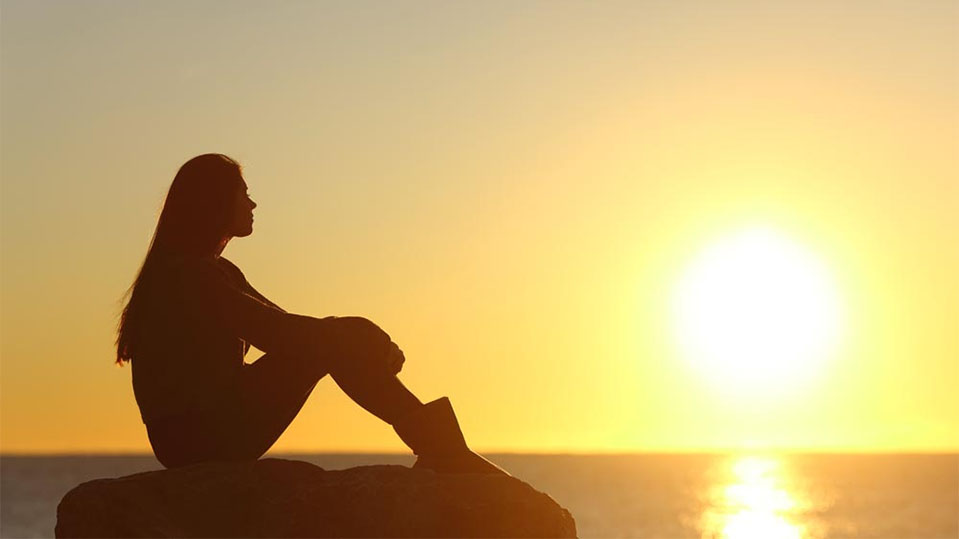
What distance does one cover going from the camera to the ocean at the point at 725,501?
7344 cm

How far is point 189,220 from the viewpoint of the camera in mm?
11508

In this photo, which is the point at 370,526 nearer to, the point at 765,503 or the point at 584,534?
the point at 584,534

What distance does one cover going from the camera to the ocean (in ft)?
241

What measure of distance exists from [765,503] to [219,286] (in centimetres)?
10468

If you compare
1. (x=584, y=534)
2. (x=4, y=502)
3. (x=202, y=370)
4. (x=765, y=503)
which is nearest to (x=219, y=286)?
(x=202, y=370)

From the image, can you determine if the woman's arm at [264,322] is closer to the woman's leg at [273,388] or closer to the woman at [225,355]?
the woman at [225,355]

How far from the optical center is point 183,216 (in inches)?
453

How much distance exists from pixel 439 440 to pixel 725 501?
4142 inches

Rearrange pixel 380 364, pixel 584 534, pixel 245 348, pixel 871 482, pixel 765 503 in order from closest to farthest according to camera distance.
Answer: pixel 380 364 < pixel 245 348 < pixel 584 534 < pixel 765 503 < pixel 871 482

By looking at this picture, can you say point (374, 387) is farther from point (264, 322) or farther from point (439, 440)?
point (264, 322)

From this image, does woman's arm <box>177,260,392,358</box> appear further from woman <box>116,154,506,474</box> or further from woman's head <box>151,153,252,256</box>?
Result: woman's head <box>151,153,252,256</box>

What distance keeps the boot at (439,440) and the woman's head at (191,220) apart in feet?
5.56

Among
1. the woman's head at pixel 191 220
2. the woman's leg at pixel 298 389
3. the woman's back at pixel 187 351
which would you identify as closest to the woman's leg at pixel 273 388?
the woman's leg at pixel 298 389

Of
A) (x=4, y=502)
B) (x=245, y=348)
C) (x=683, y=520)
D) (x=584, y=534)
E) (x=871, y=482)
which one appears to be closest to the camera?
(x=245, y=348)
